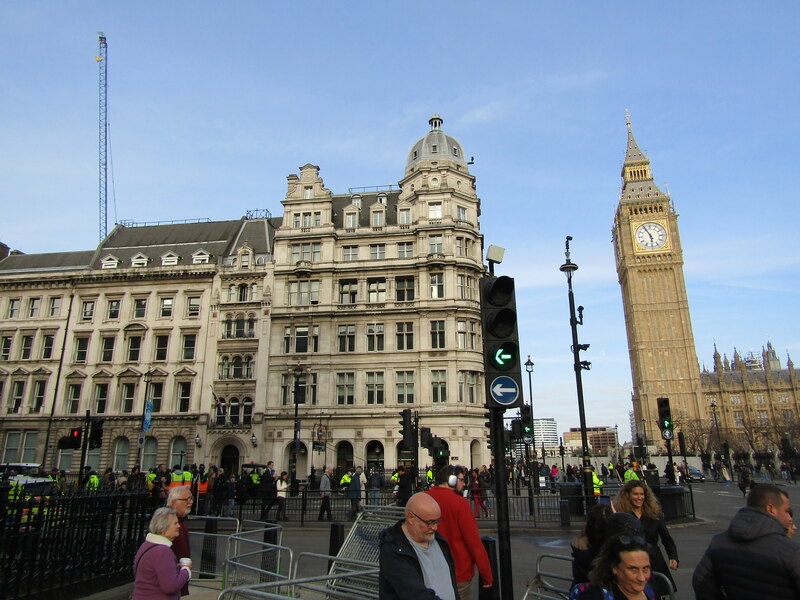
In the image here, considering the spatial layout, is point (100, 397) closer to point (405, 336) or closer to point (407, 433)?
point (405, 336)

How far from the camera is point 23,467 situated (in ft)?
90.2

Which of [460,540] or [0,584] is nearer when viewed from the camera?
[460,540]

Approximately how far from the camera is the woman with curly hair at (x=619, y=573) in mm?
3580

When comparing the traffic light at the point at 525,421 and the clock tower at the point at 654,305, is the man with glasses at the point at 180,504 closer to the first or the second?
the traffic light at the point at 525,421

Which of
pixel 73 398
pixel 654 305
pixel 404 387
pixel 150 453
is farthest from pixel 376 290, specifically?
pixel 654 305

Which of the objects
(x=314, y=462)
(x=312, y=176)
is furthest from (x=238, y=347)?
(x=312, y=176)

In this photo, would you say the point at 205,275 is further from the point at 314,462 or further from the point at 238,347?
the point at 314,462

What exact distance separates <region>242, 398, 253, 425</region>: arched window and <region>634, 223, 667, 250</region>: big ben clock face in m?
102

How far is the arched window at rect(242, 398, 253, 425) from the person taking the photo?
41.5m

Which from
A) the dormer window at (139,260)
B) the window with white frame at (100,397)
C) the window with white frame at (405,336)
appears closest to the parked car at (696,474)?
the window with white frame at (405,336)

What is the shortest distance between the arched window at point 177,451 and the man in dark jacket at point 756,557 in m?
43.0

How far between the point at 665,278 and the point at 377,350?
9613 centimetres

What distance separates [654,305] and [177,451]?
104158 mm

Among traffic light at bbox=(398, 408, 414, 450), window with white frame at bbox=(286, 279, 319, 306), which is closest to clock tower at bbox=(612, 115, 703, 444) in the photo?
window with white frame at bbox=(286, 279, 319, 306)
